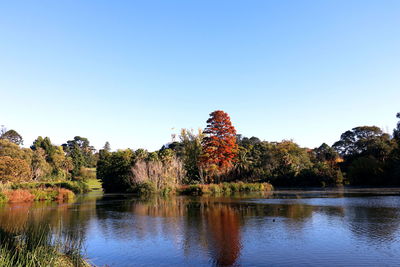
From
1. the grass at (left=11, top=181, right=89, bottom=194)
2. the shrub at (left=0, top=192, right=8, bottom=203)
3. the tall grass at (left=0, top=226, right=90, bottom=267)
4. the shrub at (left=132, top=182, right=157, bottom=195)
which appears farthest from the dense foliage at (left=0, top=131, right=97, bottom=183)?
the tall grass at (left=0, top=226, right=90, bottom=267)

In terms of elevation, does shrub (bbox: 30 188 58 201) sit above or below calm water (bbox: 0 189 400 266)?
above

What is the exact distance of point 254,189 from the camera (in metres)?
47.3

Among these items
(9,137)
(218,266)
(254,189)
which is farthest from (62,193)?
(9,137)

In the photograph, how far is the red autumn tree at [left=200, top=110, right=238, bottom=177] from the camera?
4775 cm

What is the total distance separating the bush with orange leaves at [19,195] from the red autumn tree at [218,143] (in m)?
22.8

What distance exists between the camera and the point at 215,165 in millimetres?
48062

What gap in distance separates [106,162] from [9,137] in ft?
147

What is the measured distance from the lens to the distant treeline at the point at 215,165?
43750 mm

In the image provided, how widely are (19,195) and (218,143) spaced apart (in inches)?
1022

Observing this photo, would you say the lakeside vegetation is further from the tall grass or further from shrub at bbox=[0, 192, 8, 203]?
the tall grass

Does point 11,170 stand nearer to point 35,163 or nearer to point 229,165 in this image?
point 35,163

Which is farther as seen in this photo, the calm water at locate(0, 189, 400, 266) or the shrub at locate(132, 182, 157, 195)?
the shrub at locate(132, 182, 157, 195)

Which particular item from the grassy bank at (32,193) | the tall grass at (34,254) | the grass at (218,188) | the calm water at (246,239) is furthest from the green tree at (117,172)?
the tall grass at (34,254)

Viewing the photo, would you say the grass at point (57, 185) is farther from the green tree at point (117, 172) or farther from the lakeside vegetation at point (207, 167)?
the green tree at point (117, 172)
